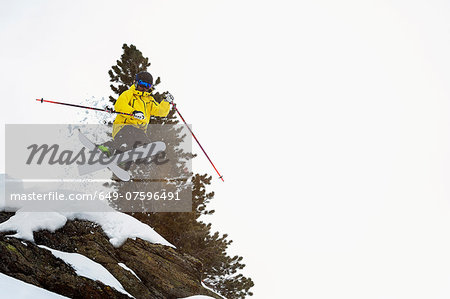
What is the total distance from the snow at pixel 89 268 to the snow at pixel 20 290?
72cm

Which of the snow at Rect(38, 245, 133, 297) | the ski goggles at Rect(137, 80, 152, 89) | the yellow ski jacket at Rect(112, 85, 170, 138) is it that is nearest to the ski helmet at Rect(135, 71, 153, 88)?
the ski goggles at Rect(137, 80, 152, 89)

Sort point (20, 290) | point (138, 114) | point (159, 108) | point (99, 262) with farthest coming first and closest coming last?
point (159, 108)
point (138, 114)
point (99, 262)
point (20, 290)

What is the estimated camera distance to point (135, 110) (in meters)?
10.4

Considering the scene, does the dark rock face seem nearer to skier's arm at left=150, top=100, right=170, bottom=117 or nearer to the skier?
the skier

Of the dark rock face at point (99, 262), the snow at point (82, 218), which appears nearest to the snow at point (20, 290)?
the dark rock face at point (99, 262)

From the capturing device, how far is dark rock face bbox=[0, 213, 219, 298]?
23.2ft

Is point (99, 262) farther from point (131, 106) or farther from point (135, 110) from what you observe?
point (131, 106)

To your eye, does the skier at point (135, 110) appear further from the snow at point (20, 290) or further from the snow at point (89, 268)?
the snow at point (20, 290)

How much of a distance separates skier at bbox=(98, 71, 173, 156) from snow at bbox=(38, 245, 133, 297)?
3694 millimetres

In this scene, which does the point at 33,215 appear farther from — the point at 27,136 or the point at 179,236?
the point at 27,136

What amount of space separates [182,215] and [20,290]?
37.7 feet

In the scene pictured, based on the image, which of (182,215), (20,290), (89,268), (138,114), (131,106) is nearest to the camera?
(20,290)

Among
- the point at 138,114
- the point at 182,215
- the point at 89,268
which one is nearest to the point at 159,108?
the point at 138,114

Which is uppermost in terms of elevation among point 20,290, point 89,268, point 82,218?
point 82,218
